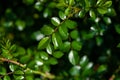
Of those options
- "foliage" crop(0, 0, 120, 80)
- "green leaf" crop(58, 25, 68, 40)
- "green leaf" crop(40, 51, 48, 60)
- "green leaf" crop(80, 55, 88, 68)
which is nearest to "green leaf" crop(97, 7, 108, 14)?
"foliage" crop(0, 0, 120, 80)

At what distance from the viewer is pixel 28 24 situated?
2045 mm

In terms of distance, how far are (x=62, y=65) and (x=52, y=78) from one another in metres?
0.10

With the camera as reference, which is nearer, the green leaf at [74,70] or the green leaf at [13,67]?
the green leaf at [13,67]

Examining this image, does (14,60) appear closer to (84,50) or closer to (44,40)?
(44,40)

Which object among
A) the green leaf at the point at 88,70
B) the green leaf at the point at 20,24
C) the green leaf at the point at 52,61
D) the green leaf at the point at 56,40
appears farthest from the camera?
the green leaf at the point at 20,24

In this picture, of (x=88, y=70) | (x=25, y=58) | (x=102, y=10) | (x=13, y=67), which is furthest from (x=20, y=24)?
(x=102, y=10)

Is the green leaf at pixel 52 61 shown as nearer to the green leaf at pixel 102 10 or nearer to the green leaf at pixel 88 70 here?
the green leaf at pixel 88 70

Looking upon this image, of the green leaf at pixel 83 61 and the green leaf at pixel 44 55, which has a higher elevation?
the green leaf at pixel 83 61

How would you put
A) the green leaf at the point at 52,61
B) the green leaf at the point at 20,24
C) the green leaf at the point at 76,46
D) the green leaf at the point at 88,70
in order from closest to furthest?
the green leaf at the point at 76,46, the green leaf at the point at 52,61, the green leaf at the point at 88,70, the green leaf at the point at 20,24

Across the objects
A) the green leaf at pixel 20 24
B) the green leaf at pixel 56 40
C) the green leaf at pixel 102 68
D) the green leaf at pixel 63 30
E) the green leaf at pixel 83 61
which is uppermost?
the green leaf at pixel 20 24

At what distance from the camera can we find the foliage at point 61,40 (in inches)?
56.2

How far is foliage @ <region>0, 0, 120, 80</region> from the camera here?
143 centimetres

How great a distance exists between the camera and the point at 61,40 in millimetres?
1424

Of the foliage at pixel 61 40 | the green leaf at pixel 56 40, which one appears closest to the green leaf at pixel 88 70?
the foliage at pixel 61 40
